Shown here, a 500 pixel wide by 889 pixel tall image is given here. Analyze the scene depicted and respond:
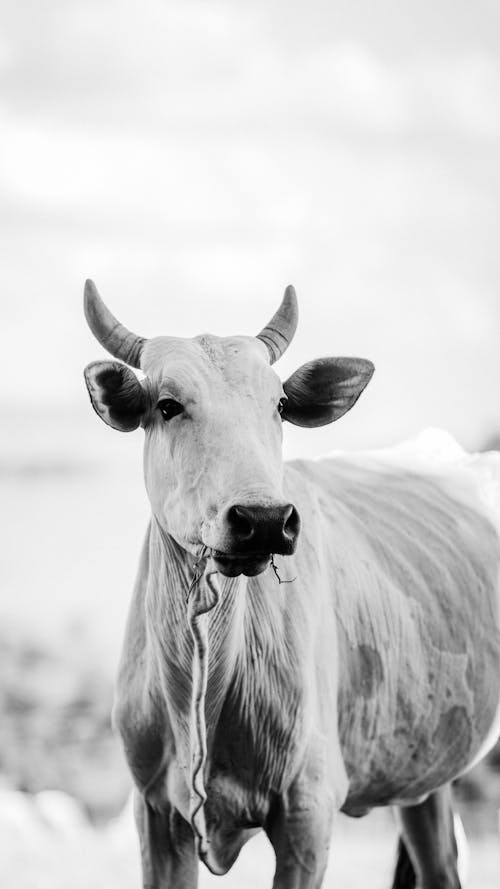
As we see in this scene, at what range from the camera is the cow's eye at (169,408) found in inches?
194

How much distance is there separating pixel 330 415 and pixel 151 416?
2.40 feet

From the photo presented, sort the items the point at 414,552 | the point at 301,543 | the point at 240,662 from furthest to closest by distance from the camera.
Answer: the point at 414,552 → the point at 301,543 → the point at 240,662

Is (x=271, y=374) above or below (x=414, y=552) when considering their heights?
above

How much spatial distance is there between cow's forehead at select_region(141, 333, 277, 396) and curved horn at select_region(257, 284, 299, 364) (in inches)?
9.0

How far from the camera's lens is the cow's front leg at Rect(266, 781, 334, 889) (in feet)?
17.1

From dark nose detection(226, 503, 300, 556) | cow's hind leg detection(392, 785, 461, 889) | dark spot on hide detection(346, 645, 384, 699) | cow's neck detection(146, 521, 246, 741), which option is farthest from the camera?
cow's hind leg detection(392, 785, 461, 889)

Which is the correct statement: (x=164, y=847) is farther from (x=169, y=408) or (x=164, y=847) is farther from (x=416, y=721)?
(x=169, y=408)

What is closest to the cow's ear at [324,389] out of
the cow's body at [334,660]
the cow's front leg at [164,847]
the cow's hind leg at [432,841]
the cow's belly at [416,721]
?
the cow's body at [334,660]

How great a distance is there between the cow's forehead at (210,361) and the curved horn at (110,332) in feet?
0.54

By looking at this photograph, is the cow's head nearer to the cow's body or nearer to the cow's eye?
the cow's eye

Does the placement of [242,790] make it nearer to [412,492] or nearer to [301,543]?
[301,543]

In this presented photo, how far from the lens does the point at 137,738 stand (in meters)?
5.48

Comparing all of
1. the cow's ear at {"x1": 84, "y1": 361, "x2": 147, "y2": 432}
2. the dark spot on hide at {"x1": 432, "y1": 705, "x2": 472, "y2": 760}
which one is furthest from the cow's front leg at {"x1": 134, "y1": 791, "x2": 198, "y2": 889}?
the cow's ear at {"x1": 84, "y1": 361, "x2": 147, "y2": 432}

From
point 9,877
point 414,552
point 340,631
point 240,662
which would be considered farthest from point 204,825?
point 9,877
